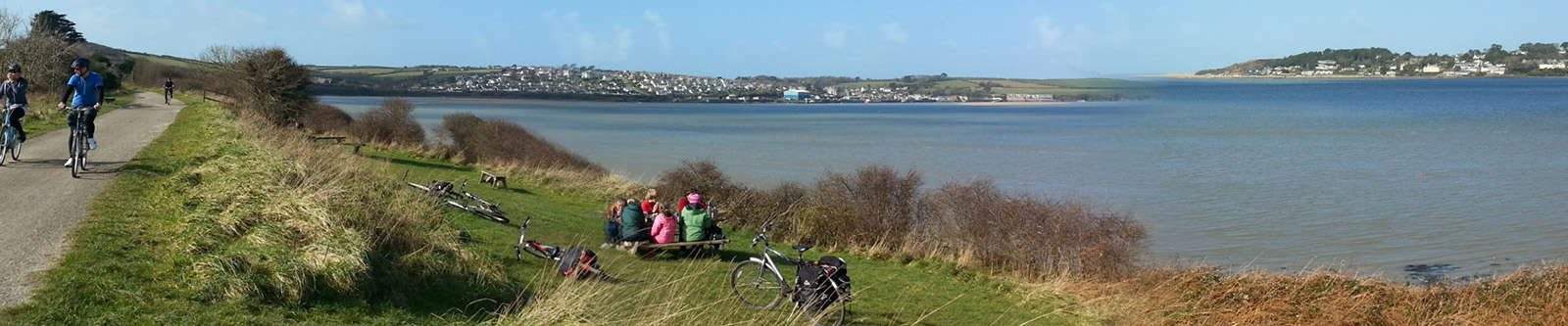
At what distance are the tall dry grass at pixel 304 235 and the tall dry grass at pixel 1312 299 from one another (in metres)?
7.90

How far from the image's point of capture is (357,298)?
28.8ft

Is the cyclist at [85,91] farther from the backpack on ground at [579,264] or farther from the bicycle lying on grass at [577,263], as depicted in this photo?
the backpack on ground at [579,264]

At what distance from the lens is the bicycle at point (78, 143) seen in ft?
42.7

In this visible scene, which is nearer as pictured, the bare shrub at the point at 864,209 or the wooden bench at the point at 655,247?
the wooden bench at the point at 655,247

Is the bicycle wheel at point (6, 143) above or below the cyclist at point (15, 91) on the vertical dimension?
below

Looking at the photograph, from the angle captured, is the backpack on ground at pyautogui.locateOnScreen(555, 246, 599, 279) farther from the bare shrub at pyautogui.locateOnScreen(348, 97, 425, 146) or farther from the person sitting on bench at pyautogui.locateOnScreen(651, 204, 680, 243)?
the bare shrub at pyautogui.locateOnScreen(348, 97, 425, 146)

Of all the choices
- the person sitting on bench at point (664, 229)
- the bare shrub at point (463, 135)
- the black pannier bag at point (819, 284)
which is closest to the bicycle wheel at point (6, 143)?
the person sitting on bench at point (664, 229)

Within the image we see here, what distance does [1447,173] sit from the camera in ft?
132

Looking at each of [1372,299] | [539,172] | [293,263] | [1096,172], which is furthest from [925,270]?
[1096,172]

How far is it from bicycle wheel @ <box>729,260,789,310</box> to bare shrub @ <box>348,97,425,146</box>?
29376 mm

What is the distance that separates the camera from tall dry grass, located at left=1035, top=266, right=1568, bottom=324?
597 inches

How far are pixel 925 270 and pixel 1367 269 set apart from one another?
9136mm

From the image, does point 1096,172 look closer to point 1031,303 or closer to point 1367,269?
point 1367,269

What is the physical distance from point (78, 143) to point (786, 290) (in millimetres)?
7444
